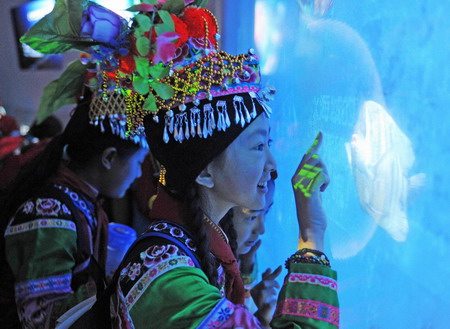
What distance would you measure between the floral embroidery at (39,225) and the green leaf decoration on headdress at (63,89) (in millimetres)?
317

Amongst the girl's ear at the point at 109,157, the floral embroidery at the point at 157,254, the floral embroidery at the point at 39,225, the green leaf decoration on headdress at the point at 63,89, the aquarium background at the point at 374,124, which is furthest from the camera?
the girl's ear at the point at 109,157

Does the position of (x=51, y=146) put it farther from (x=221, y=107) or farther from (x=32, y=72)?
(x=32, y=72)

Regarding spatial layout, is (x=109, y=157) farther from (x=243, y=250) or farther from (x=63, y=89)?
(x=243, y=250)

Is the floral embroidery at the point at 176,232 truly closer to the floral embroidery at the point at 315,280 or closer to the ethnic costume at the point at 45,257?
the floral embroidery at the point at 315,280

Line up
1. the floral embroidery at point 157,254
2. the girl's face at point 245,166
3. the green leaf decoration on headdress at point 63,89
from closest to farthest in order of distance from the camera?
the floral embroidery at point 157,254 < the girl's face at point 245,166 < the green leaf decoration on headdress at point 63,89

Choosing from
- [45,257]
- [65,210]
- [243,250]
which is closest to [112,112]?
→ [65,210]

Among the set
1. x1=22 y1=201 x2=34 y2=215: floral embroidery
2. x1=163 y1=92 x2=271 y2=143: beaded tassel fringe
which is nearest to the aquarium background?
x1=163 y1=92 x2=271 y2=143: beaded tassel fringe

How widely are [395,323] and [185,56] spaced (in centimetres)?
64

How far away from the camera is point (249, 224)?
1461mm

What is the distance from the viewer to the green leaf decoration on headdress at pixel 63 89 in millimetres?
1312

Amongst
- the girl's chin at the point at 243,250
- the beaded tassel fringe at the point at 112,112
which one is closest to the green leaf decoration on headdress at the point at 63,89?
the beaded tassel fringe at the point at 112,112

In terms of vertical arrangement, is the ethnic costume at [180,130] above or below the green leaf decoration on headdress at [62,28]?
below

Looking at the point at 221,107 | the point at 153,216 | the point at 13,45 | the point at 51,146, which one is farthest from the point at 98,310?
the point at 13,45

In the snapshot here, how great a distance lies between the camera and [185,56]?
3.40 ft
